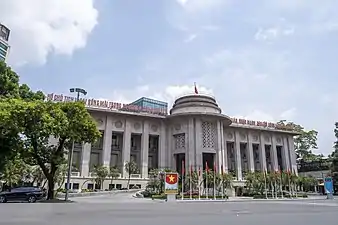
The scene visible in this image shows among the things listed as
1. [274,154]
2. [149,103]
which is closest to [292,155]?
[274,154]

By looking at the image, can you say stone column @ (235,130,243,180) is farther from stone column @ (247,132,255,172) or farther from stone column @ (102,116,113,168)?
stone column @ (102,116,113,168)

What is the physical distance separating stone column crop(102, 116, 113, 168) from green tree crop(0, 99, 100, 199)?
23.5 metres

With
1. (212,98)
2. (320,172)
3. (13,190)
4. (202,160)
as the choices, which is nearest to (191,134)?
(202,160)

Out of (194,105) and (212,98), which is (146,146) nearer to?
(194,105)

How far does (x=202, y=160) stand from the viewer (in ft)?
155

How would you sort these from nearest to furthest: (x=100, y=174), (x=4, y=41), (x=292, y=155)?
(x=100, y=174), (x=4, y=41), (x=292, y=155)

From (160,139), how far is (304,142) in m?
31.9

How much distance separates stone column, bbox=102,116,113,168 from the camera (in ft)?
155

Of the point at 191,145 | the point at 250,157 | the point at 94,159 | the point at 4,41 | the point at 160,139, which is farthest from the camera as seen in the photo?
the point at 4,41

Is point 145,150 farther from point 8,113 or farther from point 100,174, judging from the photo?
point 8,113

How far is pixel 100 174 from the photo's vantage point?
4319 centimetres

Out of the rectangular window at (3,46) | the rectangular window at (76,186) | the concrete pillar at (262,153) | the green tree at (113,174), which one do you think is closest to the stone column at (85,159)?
the rectangular window at (76,186)

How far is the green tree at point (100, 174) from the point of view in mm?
43250

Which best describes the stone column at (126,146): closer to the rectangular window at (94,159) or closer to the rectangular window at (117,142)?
the rectangular window at (117,142)
